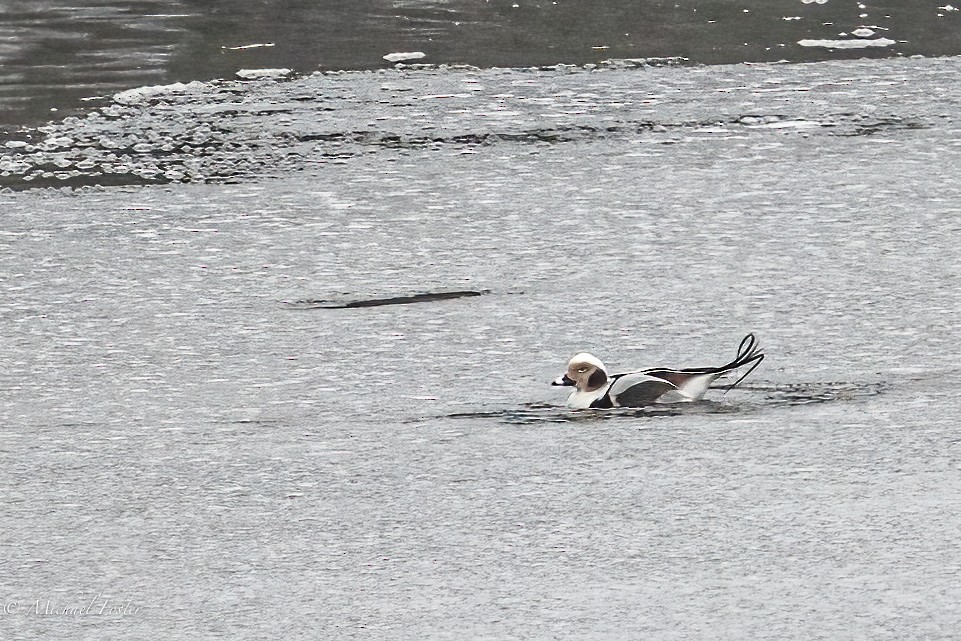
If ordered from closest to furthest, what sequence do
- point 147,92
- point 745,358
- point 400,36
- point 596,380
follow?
point 596,380 < point 745,358 < point 147,92 < point 400,36

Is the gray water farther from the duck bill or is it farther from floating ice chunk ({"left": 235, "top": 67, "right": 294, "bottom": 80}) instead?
floating ice chunk ({"left": 235, "top": 67, "right": 294, "bottom": 80})

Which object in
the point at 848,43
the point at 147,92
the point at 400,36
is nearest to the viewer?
the point at 147,92

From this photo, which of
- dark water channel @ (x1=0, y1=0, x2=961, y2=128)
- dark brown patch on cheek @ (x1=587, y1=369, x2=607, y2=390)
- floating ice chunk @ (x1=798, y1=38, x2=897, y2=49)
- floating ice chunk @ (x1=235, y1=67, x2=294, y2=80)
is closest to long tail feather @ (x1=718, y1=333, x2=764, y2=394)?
dark brown patch on cheek @ (x1=587, y1=369, x2=607, y2=390)

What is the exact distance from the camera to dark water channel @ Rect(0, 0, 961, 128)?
30.1 ft

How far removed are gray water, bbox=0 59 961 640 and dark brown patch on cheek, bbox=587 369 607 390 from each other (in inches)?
3.6

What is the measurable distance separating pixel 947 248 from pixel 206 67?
4432mm

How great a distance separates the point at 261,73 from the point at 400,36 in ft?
3.54

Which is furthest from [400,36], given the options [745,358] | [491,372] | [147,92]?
[745,358]

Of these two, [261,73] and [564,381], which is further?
[261,73]

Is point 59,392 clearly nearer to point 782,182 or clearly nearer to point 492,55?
point 782,182

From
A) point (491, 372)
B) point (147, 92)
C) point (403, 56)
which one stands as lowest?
point (491, 372)

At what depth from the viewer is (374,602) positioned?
3709mm

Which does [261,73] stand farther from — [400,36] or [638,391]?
[638,391]

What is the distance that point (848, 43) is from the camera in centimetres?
948
